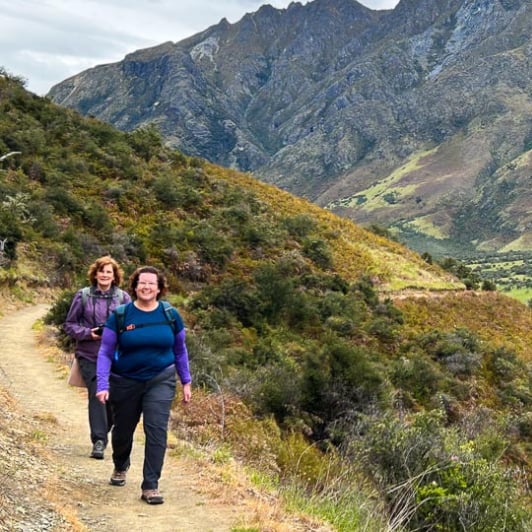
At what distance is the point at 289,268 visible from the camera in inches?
1214

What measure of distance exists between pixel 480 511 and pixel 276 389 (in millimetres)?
7135

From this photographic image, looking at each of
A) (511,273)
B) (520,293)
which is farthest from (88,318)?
(511,273)

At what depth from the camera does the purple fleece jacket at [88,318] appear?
6625 millimetres

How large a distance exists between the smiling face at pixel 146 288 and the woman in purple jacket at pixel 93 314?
135 centimetres

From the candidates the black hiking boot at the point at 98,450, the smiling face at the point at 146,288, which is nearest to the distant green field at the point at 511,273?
the black hiking boot at the point at 98,450

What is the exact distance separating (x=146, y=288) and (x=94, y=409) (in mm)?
2022

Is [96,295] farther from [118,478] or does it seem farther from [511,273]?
[511,273]

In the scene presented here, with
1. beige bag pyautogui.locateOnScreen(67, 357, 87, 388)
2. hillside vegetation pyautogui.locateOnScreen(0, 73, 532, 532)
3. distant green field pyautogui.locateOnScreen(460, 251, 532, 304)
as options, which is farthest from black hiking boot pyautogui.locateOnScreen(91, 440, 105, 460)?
distant green field pyautogui.locateOnScreen(460, 251, 532, 304)

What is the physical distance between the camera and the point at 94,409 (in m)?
6.76

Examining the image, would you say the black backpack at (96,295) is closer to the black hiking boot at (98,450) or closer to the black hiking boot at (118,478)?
the black hiking boot at (98,450)

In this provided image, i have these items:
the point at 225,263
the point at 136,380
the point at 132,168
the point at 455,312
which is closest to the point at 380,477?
the point at 136,380

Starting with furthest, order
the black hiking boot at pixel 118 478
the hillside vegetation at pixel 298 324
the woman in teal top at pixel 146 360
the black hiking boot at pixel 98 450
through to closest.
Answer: the hillside vegetation at pixel 298 324 < the black hiking boot at pixel 98 450 < the black hiking boot at pixel 118 478 < the woman in teal top at pixel 146 360

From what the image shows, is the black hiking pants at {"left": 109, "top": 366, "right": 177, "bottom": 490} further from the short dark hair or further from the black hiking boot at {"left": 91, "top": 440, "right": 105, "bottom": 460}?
the black hiking boot at {"left": 91, "top": 440, "right": 105, "bottom": 460}

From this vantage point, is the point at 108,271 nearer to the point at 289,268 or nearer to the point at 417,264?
the point at 289,268
